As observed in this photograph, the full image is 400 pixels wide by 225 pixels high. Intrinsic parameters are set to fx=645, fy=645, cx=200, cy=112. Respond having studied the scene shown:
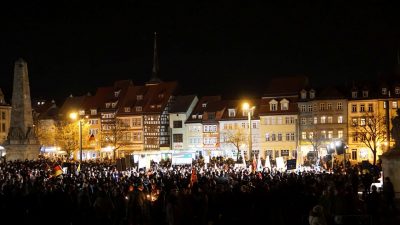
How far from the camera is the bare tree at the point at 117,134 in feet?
309

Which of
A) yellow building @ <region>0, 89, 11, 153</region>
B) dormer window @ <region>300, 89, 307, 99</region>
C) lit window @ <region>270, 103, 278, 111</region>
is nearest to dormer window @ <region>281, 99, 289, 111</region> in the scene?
lit window @ <region>270, 103, 278, 111</region>

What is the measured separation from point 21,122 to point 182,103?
133 feet

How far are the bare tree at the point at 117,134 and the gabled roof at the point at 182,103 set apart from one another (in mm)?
7711

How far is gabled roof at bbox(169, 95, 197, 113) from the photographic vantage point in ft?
311

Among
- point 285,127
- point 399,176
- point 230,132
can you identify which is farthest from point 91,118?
point 399,176

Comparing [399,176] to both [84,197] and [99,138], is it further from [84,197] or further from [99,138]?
[99,138]

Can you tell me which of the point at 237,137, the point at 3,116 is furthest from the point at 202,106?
the point at 3,116

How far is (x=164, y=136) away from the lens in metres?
96.4

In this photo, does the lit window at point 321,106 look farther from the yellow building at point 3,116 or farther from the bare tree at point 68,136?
the yellow building at point 3,116

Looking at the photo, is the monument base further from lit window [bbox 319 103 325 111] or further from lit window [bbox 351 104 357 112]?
lit window [bbox 351 104 357 112]

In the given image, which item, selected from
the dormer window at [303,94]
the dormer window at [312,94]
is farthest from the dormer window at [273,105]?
the dormer window at [312,94]

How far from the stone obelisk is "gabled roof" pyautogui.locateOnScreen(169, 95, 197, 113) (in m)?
37.4

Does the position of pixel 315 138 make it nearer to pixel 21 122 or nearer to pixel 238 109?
pixel 238 109

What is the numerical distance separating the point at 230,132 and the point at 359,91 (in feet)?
59.8
